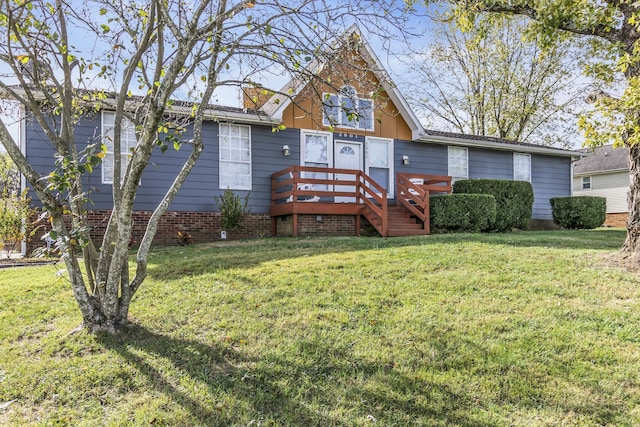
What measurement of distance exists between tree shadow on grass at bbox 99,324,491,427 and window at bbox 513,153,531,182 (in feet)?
46.0

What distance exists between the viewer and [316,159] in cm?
1257

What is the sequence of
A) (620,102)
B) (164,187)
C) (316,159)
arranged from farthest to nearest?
(316,159)
(164,187)
(620,102)

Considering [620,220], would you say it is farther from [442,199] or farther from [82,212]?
[82,212]

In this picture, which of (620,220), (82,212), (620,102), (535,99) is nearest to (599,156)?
(620,220)

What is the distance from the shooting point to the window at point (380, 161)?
521 inches

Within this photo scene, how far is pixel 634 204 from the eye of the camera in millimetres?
6938

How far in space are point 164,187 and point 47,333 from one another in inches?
266

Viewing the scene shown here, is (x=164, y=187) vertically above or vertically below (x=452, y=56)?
below

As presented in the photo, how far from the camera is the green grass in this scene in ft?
10.2

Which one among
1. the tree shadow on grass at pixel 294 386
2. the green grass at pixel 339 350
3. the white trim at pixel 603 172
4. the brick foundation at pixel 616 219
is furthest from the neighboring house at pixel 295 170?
the white trim at pixel 603 172

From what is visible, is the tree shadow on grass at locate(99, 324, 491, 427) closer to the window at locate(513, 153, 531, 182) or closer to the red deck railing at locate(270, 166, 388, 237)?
the red deck railing at locate(270, 166, 388, 237)

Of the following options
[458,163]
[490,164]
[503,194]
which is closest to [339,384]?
[503,194]

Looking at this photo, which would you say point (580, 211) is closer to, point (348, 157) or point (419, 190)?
point (419, 190)

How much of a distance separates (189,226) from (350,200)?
4.52 m
